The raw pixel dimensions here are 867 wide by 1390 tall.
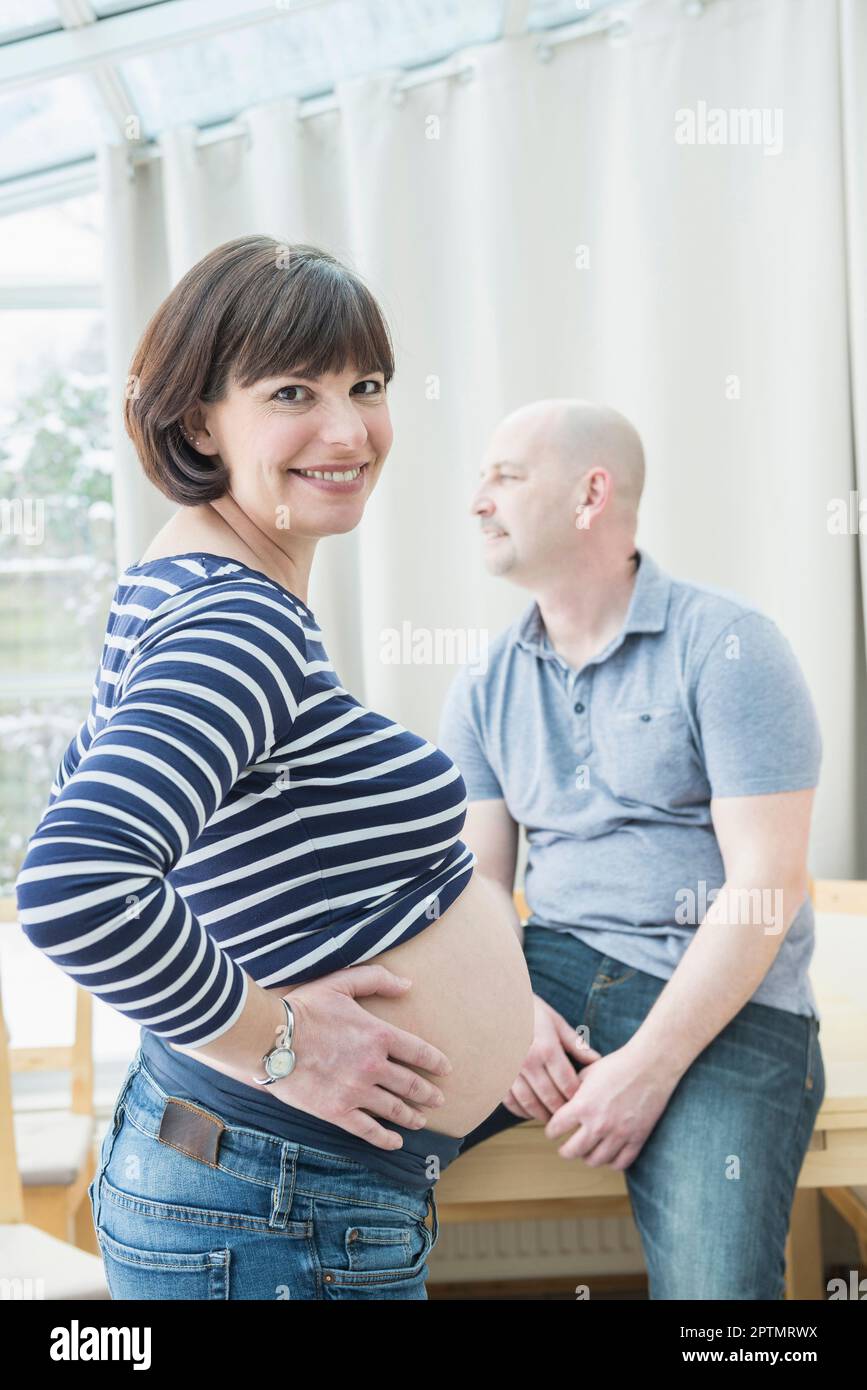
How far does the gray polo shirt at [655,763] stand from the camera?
149 cm

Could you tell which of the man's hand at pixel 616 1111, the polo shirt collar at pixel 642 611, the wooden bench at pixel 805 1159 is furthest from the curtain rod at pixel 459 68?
the man's hand at pixel 616 1111

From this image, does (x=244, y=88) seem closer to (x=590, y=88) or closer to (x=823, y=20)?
(x=590, y=88)

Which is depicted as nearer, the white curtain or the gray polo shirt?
the gray polo shirt

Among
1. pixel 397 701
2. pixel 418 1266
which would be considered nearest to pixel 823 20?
pixel 397 701

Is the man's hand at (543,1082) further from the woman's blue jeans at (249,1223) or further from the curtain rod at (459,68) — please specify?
the curtain rod at (459,68)

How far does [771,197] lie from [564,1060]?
78.5 inches

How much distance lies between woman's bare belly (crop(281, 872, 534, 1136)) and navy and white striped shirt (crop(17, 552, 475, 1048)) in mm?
32

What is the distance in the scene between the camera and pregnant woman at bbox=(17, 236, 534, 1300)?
0.73 meters

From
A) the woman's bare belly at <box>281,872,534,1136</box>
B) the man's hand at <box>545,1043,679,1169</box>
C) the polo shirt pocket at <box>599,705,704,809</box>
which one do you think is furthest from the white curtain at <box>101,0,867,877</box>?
the woman's bare belly at <box>281,872,534,1136</box>

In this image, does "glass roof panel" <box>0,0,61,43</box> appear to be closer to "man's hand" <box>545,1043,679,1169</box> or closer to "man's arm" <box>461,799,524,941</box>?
"man's arm" <box>461,799,524,941</box>

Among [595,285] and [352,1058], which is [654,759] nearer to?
[352,1058]

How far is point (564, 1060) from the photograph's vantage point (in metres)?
1.41

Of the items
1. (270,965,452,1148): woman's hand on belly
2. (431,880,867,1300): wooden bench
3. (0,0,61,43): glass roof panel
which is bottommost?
(431,880,867,1300): wooden bench

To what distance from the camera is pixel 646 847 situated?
1562 millimetres
